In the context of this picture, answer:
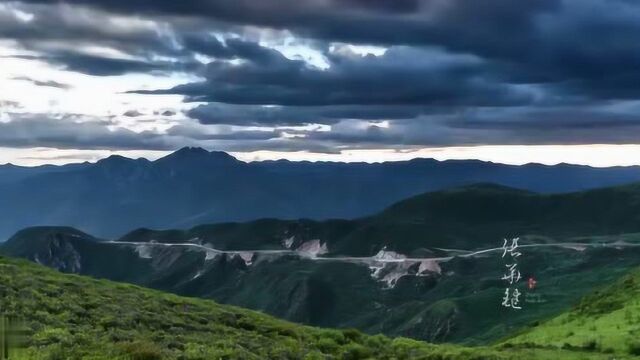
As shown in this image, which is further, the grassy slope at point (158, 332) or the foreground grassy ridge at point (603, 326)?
the foreground grassy ridge at point (603, 326)

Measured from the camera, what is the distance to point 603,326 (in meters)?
47.3

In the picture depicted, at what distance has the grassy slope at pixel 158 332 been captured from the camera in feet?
97.8

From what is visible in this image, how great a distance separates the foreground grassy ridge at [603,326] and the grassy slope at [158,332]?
2204mm

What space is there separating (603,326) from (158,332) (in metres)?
28.5

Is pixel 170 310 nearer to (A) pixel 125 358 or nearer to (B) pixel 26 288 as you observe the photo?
(B) pixel 26 288

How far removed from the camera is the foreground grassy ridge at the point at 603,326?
40.1 m

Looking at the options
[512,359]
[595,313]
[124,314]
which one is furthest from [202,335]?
[595,313]

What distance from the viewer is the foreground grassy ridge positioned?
40.1m

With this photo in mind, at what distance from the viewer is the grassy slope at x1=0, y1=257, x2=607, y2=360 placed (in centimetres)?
2980

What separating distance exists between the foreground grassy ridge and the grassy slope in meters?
2.20

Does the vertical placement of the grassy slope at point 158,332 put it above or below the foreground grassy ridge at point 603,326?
above

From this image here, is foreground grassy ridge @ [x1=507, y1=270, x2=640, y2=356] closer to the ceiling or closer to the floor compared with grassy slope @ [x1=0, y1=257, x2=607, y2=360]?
closer to the floor

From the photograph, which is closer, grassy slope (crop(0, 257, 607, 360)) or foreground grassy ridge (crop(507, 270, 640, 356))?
grassy slope (crop(0, 257, 607, 360))

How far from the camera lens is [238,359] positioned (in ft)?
103
